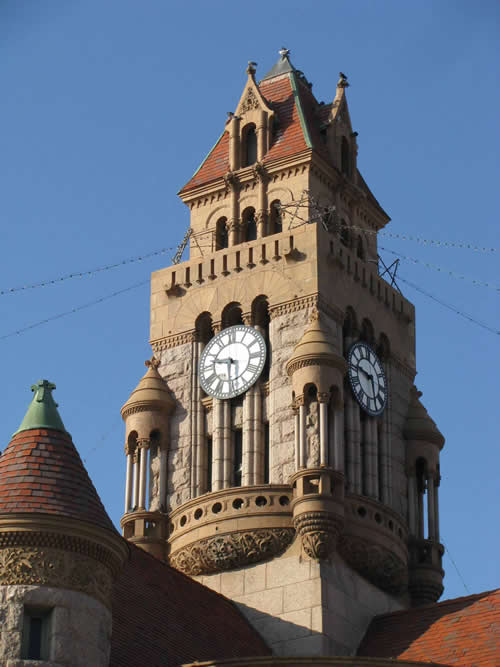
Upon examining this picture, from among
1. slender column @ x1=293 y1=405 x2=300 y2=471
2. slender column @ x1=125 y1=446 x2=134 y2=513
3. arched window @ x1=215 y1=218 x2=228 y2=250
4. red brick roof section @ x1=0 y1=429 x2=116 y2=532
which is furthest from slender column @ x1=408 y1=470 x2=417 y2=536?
red brick roof section @ x1=0 y1=429 x2=116 y2=532

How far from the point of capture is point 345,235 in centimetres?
5231

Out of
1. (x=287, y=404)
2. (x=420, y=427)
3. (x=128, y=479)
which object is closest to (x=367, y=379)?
(x=420, y=427)

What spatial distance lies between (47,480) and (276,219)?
17.0m

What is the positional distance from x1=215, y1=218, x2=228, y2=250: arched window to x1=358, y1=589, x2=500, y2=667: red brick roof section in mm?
12287

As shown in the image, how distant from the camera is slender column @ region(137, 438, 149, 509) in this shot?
158 feet

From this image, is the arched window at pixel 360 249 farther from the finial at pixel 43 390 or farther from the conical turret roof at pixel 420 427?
the finial at pixel 43 390

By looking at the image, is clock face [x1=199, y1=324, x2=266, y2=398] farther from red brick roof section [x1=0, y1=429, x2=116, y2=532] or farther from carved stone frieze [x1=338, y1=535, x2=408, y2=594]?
red brick roof section [x1=0, y1=429, x2=116, y2=532]

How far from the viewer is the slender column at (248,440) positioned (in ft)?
152

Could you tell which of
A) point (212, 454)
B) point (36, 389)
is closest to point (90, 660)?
point (36, 389)

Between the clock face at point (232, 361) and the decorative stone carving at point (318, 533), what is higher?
the clock face at point (232, 361)

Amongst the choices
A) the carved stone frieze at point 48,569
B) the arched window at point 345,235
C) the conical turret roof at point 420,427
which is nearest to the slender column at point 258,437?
the conical turret roof at point 420,427

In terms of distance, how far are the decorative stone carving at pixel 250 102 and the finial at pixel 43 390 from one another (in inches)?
708

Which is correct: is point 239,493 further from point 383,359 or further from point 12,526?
point 12,526

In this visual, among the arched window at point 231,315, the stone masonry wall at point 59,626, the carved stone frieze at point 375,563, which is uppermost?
the arched window at point 231,315
